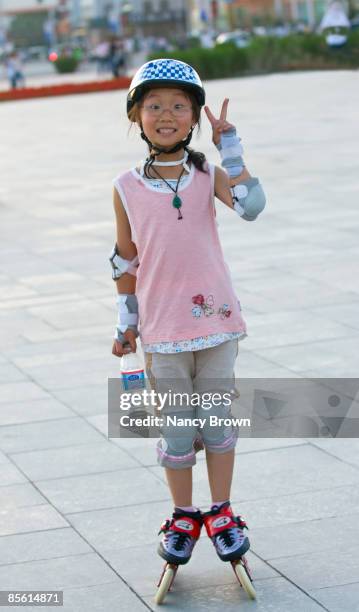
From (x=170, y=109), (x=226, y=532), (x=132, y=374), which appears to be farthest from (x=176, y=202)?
(x=226, y=532)

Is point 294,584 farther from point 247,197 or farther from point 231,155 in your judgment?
point 231,155

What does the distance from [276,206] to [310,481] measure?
7981mm

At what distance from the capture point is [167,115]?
13.9 ft

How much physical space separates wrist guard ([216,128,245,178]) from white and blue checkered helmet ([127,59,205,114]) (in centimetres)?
17

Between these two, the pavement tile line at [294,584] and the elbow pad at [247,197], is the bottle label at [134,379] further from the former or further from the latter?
the pavement tile line at [294,584]

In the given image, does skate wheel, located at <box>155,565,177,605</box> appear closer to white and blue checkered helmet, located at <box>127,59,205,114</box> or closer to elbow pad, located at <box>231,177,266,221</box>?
elbow pad, located at <box>231,177,266,221</box>

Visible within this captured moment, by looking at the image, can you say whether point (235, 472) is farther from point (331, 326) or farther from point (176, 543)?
point (331, 326)

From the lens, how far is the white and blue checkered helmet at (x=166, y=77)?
420 centimetres

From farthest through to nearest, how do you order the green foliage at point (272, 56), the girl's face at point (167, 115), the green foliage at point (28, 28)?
1. the green foliage at point (28, 28)
2. the green foliage at point (272, 56)
3. the girl's face at point (167, 115)

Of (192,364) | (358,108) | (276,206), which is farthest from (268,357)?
(358,108)

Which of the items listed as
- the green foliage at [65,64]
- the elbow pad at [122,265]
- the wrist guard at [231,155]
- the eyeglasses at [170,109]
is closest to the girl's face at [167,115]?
the eyeglasses at [170,109]

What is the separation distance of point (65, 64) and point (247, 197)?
51.7 metres

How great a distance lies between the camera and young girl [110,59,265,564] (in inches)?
165

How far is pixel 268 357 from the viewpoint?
7.31 meters
